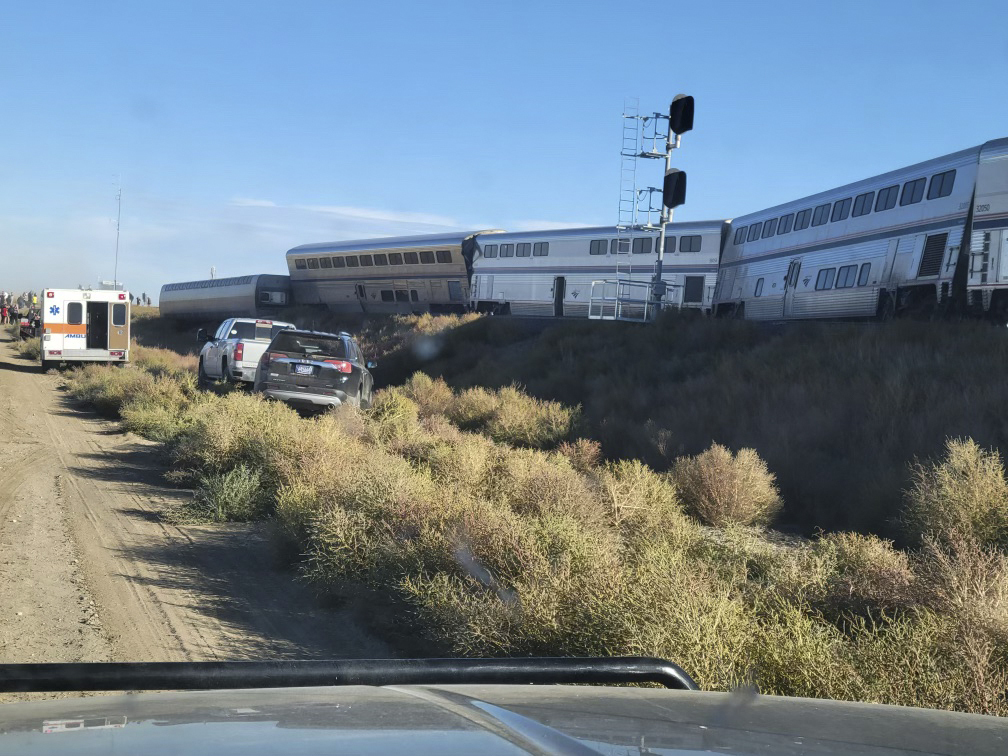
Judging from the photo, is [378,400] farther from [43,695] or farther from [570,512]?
[43,695]

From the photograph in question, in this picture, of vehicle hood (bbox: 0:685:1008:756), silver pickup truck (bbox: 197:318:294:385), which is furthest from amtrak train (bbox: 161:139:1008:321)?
vehicle hood (bbox: 0:685:1008:756)

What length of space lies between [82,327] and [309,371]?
1630 centimetres

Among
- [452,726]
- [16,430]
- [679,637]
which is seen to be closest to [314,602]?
[679,637]

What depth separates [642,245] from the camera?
34094mm

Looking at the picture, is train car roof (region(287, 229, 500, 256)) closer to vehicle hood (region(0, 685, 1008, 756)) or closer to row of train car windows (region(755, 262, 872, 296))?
row of train car windows (region(755, 262, 872, 296))

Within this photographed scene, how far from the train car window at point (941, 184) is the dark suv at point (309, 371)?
44.6 feet

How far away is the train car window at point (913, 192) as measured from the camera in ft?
74.4

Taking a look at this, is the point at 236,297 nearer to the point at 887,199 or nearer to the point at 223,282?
the point at 223,282

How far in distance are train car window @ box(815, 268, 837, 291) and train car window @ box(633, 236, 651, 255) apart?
26.9 feet

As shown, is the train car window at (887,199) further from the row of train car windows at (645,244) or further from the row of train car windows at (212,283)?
the row of train car windows at (212,283)

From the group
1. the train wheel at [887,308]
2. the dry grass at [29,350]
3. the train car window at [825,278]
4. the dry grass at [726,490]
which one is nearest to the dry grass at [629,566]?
the dry grass at [726,490]

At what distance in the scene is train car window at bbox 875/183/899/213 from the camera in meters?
23.7

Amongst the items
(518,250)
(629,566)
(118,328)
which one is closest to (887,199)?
(518,250)

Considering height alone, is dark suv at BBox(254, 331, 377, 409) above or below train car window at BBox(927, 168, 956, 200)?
below
